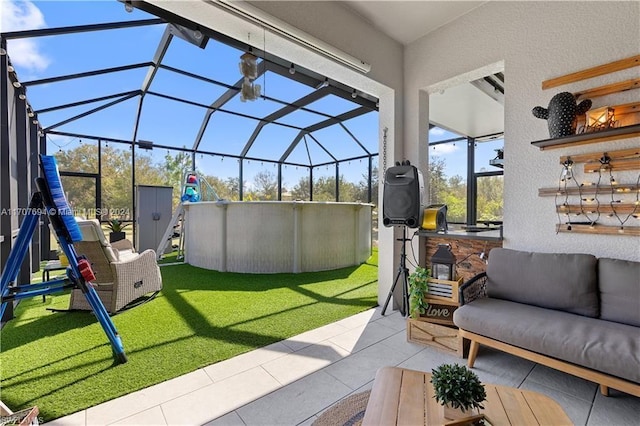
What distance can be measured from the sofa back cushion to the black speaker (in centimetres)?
79

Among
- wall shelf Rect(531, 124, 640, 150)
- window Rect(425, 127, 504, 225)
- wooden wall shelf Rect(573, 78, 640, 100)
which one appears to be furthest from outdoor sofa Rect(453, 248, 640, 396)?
window Rect(425, 127, 504, 225)

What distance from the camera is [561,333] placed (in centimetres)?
174

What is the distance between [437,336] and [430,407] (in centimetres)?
141

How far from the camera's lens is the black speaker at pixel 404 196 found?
9.46 ft

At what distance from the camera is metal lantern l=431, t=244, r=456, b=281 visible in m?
2.69

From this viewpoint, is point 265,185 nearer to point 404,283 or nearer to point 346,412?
point 404,283

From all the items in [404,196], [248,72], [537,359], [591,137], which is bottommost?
[537,359]

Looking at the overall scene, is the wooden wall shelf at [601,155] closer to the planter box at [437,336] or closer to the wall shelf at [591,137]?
the wall shelf at [591,137]

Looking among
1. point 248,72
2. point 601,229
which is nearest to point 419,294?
point 601,229

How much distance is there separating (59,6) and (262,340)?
13.5ft

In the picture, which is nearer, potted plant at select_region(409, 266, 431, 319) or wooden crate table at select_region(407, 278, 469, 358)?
wooden crate table at select_region(407, 278, 469, 358)

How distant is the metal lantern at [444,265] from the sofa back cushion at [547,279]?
303mm

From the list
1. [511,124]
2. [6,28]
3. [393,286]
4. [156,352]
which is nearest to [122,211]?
[6,28]

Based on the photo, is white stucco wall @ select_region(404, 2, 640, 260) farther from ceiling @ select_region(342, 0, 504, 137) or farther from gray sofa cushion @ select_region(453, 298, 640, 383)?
gray sofa cushion @ select_region(453, 298, 640, 383)
